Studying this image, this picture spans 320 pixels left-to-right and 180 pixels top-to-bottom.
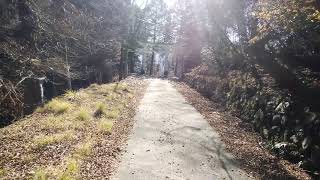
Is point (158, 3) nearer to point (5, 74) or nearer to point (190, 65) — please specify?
point (190, 65)

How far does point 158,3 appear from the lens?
62562 millimetres

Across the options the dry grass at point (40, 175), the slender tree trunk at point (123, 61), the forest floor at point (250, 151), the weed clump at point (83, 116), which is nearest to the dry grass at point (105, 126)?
the weed clump at point (83, 116)

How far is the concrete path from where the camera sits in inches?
351

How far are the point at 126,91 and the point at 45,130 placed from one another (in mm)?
13579

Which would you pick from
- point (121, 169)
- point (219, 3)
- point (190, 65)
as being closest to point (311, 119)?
point (121, 169)

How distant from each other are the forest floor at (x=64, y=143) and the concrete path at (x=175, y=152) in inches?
19.2

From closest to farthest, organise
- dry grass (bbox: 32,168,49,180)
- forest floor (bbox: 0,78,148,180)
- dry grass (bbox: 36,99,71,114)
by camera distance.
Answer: dry grass (bbox: 32,168,49,180) < forest floor (bbox: 0,78,148,180) < dry grass (bbox: 36,99,71,114)

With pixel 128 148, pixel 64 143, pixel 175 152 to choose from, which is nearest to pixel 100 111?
pixel 128 148

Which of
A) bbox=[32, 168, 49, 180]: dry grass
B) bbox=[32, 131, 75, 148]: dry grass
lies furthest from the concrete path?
bbox=[32, 131, 75, 148]: dry grass

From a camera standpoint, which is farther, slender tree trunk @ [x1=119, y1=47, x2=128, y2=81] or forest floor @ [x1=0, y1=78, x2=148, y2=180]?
slender tree trunk @ [x1=119, y1=47, x2=128, y2=81]

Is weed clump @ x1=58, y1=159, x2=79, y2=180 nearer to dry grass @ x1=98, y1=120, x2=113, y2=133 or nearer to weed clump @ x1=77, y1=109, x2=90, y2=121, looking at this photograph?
dry grass @ x1=98, y1=120, x2=113, y2=133

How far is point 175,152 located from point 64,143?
125 inches

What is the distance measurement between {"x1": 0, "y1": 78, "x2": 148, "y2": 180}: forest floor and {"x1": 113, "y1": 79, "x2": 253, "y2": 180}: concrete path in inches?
19.2

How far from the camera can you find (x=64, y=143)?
10.2 meters
